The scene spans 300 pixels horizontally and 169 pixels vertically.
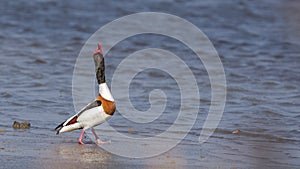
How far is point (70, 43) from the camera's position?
13.3 metres

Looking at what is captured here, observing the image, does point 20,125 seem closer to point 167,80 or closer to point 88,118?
point 88,118

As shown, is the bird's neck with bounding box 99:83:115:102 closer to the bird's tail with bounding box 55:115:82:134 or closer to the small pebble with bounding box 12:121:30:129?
the bird's tail with bounding box 55:115:82:134

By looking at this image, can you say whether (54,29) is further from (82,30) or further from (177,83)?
(177,83)

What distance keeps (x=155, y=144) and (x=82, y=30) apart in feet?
30.2

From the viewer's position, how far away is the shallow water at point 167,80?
5.28 meters

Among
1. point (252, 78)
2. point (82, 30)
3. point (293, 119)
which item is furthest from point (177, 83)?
point (82, 30)

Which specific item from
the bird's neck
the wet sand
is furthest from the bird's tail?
the bird's neck

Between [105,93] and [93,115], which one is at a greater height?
[105,93]

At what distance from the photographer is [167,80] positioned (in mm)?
9992

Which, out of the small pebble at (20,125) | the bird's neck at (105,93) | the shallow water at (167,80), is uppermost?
the bird's neck at (105,93)

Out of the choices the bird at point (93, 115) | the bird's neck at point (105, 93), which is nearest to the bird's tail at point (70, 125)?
the bird at point (93, 115)

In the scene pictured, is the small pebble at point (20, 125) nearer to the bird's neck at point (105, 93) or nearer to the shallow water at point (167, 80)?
the shallow water at point (167, 80)

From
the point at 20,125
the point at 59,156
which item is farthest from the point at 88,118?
the point at 20,125

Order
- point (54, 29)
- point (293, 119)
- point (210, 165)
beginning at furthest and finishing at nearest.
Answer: point (54, 29) → point (293, 119) → point (210, 165)
